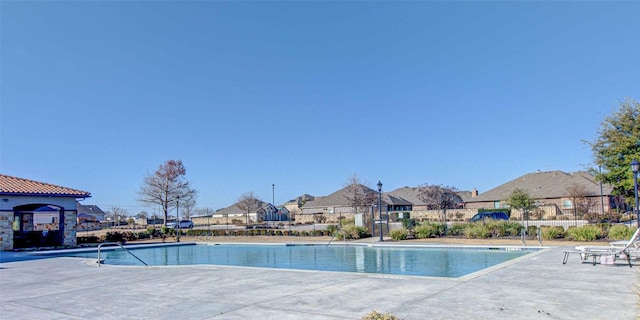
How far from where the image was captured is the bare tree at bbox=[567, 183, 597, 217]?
37016mm

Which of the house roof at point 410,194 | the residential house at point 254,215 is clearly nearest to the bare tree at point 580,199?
the house roof at point 410,194

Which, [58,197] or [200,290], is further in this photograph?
[58,197]

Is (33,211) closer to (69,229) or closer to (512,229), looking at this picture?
(69,229)

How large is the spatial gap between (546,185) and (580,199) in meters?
13.0

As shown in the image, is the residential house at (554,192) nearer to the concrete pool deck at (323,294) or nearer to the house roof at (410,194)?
the house roof at (410,194)

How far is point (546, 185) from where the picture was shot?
51.9 m

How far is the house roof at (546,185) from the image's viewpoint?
155ft

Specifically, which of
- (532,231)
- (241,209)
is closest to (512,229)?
(532,231)

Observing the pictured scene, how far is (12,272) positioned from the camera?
1342 cm

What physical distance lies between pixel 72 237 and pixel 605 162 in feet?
93.8

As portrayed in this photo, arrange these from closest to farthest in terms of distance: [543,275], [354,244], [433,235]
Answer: [543,275] → [354,244] → [433,235]

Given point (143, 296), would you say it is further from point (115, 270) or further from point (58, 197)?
point (58, 197)

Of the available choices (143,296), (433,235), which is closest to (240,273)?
(143,296)

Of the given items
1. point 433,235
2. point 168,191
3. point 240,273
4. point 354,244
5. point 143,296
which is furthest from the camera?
point 168,191
